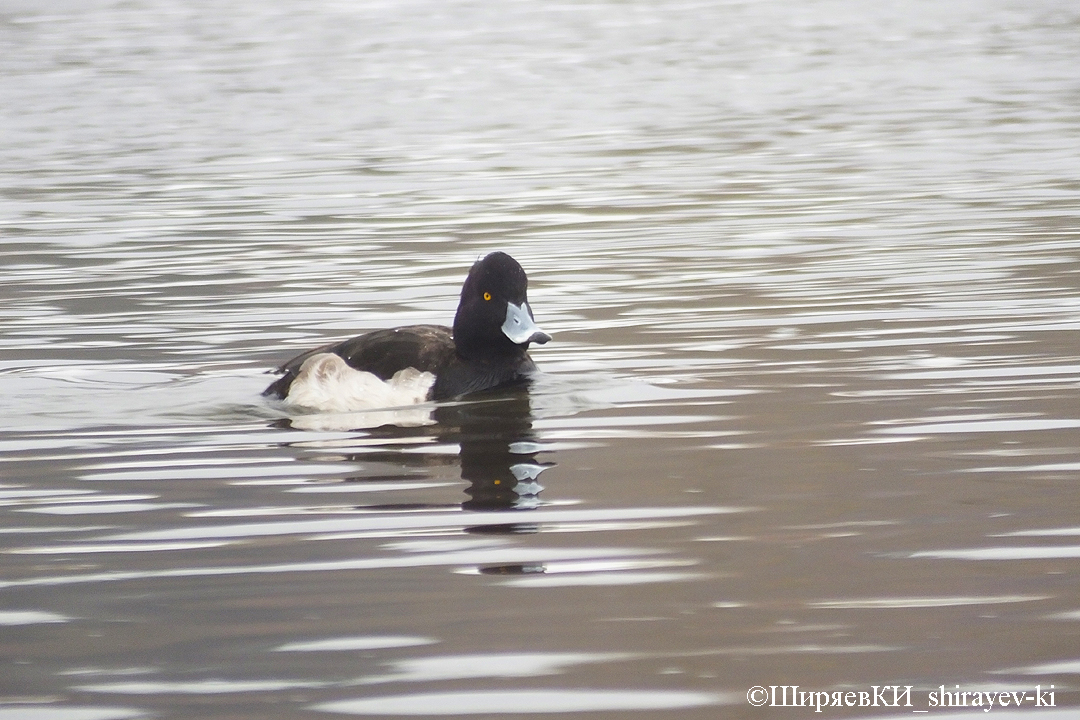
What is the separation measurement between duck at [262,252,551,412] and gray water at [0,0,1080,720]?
0.63ft

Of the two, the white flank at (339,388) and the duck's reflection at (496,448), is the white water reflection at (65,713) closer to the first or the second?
the duck's reflection at (496,448)

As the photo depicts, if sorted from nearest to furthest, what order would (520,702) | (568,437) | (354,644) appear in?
(520,702) → (354,644) → (568,437)

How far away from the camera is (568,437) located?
30.5 feet

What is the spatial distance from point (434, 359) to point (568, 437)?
168 centimetres

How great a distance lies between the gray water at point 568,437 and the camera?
5.69 metres

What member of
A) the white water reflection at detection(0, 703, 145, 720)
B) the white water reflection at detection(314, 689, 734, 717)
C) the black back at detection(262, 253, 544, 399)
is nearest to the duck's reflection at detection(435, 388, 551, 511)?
the black back at detection(262, 253, 544, 399)

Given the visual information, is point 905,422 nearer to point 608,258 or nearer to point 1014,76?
point 608,258

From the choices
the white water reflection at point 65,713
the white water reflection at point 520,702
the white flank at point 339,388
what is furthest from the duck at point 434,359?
the white water reflection at point 520,702

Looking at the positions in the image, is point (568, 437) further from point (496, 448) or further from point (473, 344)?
point (473, 344)

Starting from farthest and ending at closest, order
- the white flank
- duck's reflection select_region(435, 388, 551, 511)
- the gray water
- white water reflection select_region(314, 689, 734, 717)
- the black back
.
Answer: the black back → the white flank → duck's reflection select_region(435, 388, 551, 511) → the gray water → white water reflection select_region(314, 689, 734, 717)

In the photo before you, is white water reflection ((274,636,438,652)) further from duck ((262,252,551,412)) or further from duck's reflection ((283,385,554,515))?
duck ((262,252,551,412))

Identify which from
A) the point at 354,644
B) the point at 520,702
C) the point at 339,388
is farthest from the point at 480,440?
the point at 520,702

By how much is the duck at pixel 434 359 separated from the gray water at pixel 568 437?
0.19m

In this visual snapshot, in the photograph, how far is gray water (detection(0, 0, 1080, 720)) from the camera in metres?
5.69
